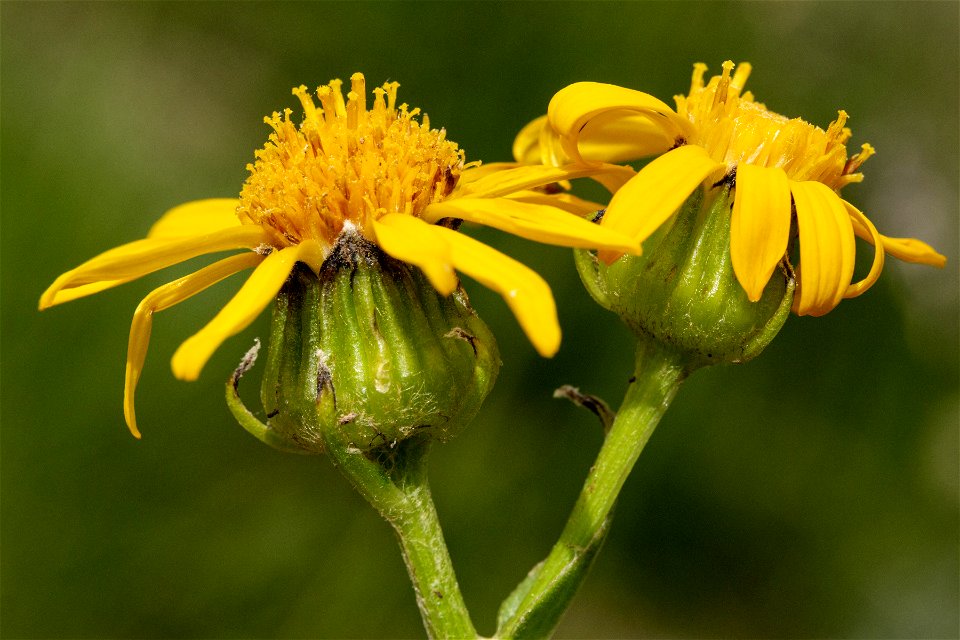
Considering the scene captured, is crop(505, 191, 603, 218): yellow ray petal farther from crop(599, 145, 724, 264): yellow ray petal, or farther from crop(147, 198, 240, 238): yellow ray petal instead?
crop(147, 198, 240, 238): yellow ray petal

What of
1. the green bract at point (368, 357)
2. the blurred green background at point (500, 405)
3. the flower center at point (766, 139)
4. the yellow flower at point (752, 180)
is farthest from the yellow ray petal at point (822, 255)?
the blurred green background at point (500, 405)

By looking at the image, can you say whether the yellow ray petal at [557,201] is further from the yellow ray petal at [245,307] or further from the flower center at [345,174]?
the yellow ray petal at [245,307]

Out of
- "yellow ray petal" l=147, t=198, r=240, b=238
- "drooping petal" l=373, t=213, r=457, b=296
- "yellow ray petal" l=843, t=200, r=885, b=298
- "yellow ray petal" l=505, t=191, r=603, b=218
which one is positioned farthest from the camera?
"yellow ray petal" l=147, t=198, r=240, b=238

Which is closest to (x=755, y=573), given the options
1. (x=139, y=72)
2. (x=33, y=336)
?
(x=33, y=336)

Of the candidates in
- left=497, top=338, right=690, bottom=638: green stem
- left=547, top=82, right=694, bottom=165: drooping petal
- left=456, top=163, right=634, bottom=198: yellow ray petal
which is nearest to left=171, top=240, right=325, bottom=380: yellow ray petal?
left=456, top=163, right=634, bottom=198: yellow ray petal

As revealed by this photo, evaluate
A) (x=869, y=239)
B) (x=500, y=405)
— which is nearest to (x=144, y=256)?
(x=869, y=239)

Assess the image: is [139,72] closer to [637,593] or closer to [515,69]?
[515,69]
